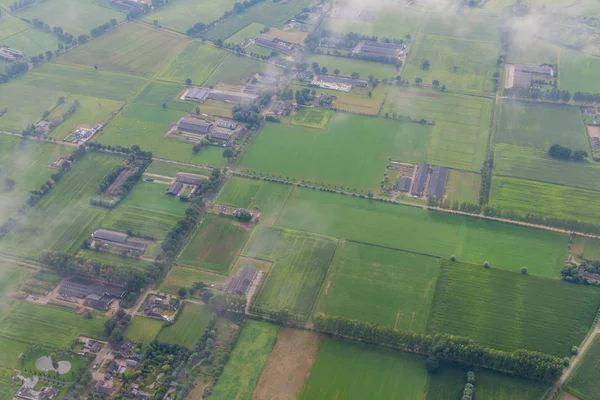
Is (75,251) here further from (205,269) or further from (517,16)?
(517,16)

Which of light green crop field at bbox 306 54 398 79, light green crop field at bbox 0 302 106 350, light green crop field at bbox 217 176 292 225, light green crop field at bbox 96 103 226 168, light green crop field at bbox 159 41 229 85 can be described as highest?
light green crop field at bbox 159 41 229 85

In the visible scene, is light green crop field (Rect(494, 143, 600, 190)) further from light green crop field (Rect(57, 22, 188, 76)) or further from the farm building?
light green crop field (Rect(57, 22, 188, 76))

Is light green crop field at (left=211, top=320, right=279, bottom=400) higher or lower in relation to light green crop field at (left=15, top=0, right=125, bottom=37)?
lower

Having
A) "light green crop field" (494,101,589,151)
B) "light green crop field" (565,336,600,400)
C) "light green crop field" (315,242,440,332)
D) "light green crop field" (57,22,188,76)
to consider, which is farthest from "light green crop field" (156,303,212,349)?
"light green crop field" (57,22,188,76)

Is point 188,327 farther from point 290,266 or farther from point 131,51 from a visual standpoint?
point 131,51

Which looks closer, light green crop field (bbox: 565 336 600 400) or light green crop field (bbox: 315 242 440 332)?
light green crop field (bbox: 565 336 600 400)

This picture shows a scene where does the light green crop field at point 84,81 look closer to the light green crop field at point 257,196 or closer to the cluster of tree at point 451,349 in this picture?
the light green crop field at point 257,196

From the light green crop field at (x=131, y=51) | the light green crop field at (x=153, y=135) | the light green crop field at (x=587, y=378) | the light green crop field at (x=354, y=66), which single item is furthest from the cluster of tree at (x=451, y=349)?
the light green crop field at (x=131, y=51)
